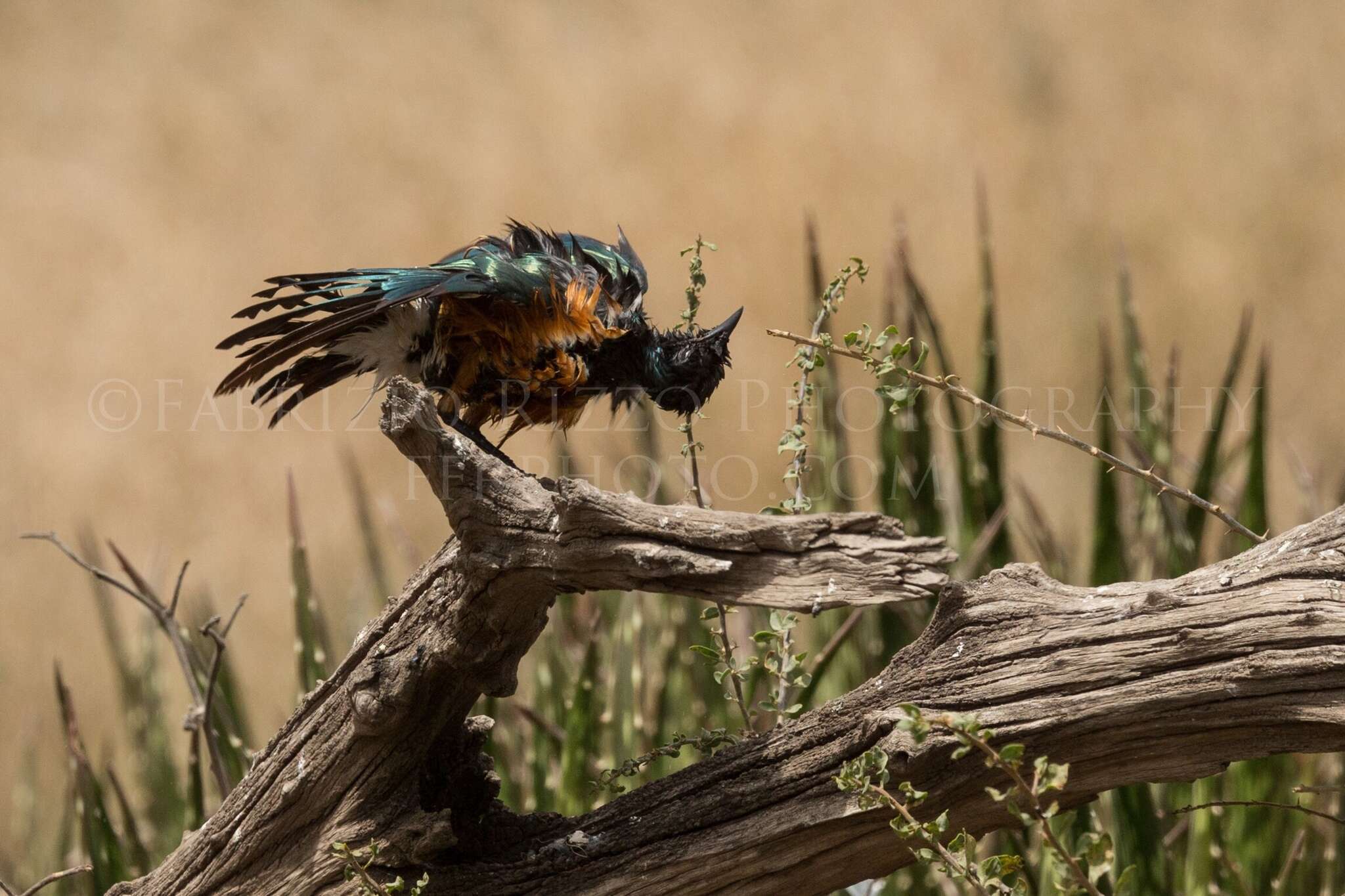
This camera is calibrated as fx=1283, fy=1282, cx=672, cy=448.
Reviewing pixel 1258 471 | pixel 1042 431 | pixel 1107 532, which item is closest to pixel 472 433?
pixel 1042 431

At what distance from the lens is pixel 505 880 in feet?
3.52

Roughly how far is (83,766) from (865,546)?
996 mm

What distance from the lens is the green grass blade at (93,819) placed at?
4.64 ft

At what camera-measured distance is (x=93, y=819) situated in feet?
4.85

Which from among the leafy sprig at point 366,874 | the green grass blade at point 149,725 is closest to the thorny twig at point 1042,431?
the leafy sprig at point 366,874

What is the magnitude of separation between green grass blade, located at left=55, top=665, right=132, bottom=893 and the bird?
0.41 metres

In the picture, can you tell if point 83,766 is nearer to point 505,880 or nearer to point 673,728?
point 505,880

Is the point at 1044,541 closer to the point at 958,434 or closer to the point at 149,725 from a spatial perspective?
the point at 958,434

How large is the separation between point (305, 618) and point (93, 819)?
0.33 metres

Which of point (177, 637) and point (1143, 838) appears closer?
point (177, 637)

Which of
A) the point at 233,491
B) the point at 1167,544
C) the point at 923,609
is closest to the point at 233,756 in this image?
the point at 923,609

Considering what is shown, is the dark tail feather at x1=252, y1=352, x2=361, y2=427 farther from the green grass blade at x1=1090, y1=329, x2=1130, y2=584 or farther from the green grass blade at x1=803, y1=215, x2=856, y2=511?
the green grass blade at x1=1090, y1=329, x2=1130, y2=584

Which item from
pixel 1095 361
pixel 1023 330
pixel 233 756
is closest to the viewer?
pixel 233 756

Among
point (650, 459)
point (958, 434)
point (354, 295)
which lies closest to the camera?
point (354, 295)
